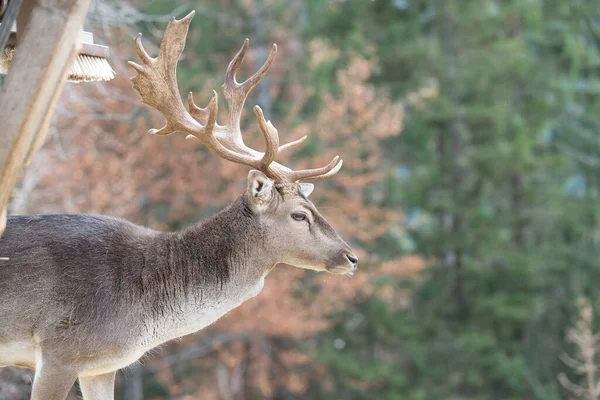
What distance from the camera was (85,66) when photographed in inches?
179

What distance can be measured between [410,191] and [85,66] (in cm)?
1789

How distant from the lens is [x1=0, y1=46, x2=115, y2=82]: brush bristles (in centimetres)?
453

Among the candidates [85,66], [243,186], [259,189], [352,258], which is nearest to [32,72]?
[85,66]

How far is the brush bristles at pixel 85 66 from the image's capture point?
14.9ft

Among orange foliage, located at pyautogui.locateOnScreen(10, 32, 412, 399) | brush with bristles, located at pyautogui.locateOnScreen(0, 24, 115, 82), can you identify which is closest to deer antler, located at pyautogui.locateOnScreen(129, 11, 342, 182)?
brush with bristles, located at pyautogui.locateOnScreen(0, 24, 115, 82)

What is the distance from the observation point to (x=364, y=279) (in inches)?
773

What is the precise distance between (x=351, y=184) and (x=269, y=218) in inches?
538

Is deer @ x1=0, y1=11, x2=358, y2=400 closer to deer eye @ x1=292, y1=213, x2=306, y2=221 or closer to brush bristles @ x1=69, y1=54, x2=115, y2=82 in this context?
deer eye @ x1=292, y1=213, x2=306, y2=221

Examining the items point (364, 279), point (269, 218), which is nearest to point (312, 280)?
point (364, 279)

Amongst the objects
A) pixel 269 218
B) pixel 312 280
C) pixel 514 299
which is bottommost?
pixel 514 299

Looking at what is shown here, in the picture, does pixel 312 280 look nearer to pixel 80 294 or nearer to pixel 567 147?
pixel 567 147

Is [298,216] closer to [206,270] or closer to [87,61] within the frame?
[206,270]

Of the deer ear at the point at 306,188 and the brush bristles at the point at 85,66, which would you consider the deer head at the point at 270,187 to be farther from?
the brush bristles at the point at 85,66

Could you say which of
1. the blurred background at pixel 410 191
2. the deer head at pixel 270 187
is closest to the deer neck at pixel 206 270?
the deer head at pixel 270 187
